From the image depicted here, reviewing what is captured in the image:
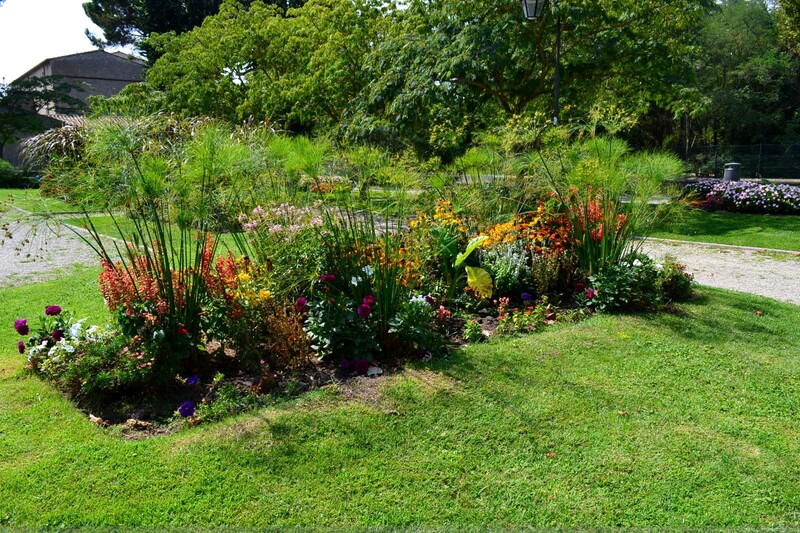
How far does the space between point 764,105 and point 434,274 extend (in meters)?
32.7

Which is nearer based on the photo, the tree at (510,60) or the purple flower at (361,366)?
the purple flower at (361,366)

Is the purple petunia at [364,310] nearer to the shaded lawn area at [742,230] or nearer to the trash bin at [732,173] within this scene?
the shaded lawn area at [742,230]

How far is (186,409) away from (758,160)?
31.3 m

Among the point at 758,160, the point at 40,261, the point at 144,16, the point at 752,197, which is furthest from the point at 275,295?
the point at 144,16

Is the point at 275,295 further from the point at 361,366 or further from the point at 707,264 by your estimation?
the point at 707,264

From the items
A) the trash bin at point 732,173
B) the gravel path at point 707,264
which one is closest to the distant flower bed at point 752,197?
the trash bin at point 732,173

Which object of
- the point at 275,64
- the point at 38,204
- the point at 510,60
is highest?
the point at 275,64

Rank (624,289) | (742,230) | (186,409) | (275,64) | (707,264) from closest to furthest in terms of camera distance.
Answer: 1. (186,409)
2. (624,289)
3. (707,264)
4. (742,230)
5. (275,64)

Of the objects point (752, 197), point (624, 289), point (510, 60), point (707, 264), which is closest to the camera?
point (624, 289)

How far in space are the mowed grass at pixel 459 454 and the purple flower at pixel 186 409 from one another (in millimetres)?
151

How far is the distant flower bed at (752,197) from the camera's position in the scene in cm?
1473

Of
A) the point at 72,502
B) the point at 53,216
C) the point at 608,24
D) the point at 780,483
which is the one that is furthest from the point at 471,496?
the point at 608,24

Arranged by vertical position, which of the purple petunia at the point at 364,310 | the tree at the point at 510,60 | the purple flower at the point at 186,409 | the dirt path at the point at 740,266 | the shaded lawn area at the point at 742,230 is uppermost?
the tree at the point at 510,60

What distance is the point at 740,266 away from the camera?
9000 mm
